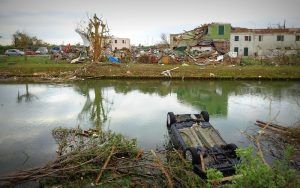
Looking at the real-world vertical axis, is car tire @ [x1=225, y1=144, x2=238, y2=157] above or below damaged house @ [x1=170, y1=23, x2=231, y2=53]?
below

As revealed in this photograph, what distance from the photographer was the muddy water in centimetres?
1289

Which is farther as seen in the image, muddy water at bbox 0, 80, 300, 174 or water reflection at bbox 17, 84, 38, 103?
water reflection at bbox 17, 84, 38, 103

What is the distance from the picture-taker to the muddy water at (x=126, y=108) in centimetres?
1289

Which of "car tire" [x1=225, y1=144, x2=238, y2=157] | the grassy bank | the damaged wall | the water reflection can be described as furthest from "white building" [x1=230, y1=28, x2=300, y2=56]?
"car tire" [x1=225, y1=144, x2=238, y2=157]

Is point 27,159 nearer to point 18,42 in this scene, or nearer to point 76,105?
point 76,105

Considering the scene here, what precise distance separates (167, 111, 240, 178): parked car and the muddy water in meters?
1.48

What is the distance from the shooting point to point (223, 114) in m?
17.9

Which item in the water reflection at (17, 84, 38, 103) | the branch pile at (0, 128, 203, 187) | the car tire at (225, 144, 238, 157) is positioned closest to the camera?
the branch pile at (0, 128, 203, 187)

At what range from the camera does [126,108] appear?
19.1m

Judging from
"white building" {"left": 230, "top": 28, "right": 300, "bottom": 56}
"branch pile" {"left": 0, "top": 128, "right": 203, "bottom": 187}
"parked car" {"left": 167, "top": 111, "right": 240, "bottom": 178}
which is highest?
"white building" {"left": 230, "top": 28, "right": 300, "bottom": 56}

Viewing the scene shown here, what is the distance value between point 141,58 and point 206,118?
29.7 meters

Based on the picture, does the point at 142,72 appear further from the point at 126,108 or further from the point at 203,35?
the point at 203,35

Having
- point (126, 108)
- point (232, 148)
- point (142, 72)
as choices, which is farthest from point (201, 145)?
point (142, 72)

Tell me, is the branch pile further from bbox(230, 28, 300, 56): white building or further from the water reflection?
bbox(230, 28, 300, 56): white building
